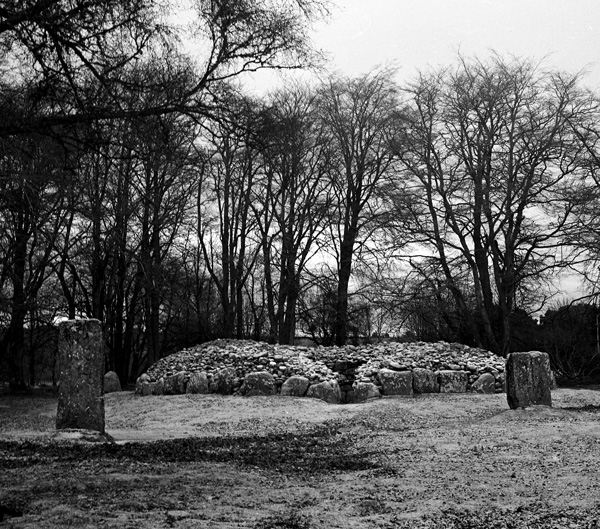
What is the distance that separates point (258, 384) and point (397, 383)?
3316mm

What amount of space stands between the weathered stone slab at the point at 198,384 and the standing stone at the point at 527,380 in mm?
7868

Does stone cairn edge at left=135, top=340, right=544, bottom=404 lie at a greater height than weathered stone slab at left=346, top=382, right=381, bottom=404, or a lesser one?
greater

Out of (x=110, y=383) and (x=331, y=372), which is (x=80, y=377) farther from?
(x=110, y=383)

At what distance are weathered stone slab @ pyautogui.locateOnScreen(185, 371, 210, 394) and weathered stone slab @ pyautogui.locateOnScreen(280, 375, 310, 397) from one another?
230cm

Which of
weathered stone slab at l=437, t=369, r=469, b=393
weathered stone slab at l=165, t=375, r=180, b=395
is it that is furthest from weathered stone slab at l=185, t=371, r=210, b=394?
weathered stone slab at l=437, t=369, r=469, b=393

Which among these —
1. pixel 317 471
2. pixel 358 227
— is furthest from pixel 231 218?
pixel 317 471

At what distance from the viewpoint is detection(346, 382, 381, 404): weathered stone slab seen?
17.3 meters

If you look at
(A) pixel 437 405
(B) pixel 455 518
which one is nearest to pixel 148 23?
(B) pixel 455 518

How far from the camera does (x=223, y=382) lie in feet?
60.2

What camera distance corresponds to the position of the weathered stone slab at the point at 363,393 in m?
17.3

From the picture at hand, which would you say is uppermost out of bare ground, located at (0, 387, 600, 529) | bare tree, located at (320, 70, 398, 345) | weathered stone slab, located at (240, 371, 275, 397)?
bare tree, located at (320, 70, 398, 345)

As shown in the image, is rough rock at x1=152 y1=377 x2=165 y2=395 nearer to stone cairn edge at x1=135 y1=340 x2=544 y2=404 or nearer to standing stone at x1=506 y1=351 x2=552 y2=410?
stone cairn edge at x1=135 y1=340 x2=544 y2=404

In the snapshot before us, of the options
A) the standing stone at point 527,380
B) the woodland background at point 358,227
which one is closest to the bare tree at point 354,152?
the woodland background at point 358,227

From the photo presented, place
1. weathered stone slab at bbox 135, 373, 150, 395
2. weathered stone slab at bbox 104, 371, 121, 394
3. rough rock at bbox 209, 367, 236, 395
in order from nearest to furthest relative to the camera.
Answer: rough rock at bbox 209, 367, 236, 395 < weathered stone slab at bbox 135, 373, 150, 395 < weathered stone slab at bbox 104, 371, 121, 394
